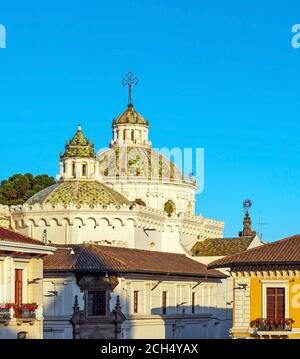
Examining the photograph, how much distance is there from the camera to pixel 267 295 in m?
48.2

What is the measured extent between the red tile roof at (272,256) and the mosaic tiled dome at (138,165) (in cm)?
4736

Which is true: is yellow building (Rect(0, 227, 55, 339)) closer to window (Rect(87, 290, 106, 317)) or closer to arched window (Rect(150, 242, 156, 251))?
window (Rect(87, 290, 106, 317))

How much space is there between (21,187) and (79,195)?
21.2m

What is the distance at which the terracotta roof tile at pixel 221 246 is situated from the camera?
9400cm

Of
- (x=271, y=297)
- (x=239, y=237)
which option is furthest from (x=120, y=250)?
(x=271, y=297)

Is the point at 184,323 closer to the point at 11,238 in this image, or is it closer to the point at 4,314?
the point at 11,238

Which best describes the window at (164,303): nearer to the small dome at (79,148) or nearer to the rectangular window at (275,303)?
the small dome at (79,148)

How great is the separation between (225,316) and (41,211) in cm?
1593

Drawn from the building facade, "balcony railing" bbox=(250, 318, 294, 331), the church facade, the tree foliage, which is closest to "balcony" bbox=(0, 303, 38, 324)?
"balcony railing" bbox=(250, 318, 294, 331)

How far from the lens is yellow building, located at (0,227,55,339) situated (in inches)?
1816

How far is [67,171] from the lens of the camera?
290 feet

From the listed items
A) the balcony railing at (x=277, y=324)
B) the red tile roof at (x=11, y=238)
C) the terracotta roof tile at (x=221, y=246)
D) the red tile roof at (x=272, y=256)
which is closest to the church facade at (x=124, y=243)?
the terracotta roof tile at (x=221, y=246)

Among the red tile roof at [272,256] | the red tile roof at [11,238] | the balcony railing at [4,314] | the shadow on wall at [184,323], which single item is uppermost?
the red tile roof at [11,238]
